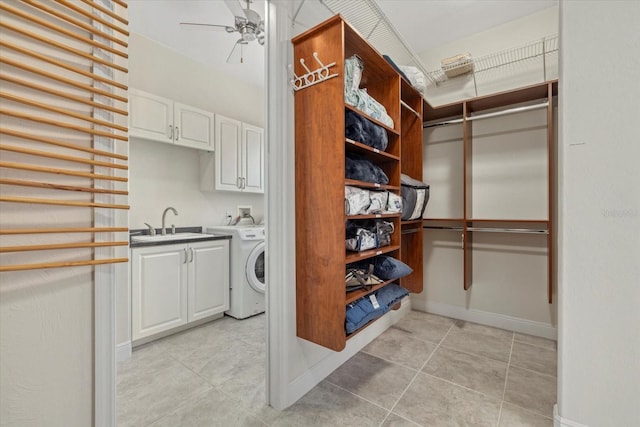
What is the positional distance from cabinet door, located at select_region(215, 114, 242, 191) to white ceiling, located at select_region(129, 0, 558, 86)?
807 millimetres

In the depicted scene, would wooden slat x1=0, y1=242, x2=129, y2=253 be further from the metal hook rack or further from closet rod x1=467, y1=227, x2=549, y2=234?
closet rod x1=467, y1=227, x2=549, y2=234

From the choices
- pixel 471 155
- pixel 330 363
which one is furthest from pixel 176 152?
pixel 471 155

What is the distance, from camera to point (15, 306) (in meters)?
0.76

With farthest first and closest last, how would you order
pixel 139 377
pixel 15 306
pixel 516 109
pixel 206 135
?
pixel 206 135 < pixel 516 109 < pixel 139 377 < pixel 15 306

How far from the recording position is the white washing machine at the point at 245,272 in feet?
9.55

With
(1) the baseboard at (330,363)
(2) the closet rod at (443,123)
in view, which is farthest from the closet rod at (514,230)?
(1) the baseboard at (330,363)

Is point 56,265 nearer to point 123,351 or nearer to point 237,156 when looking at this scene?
point 123,351

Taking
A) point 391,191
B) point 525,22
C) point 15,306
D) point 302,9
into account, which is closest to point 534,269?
point 391,191

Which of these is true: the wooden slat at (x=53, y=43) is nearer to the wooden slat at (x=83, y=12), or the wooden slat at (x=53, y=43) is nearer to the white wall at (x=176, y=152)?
the wooden slat at (x=83, y=12)

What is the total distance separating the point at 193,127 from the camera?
2992mm

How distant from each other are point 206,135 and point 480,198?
119 inches

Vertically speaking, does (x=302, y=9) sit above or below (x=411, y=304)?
above

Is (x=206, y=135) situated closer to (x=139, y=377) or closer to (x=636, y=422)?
(x=139, y=377)

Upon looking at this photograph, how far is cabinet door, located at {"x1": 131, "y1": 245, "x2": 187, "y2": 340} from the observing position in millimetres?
2250
